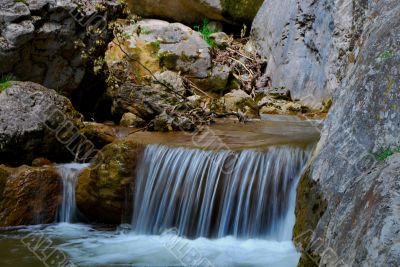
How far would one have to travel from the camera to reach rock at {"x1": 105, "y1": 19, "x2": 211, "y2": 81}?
11180mm

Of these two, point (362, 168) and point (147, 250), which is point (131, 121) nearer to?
point (147, 250)

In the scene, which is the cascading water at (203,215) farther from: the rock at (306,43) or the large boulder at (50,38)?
the rock at (306,43)

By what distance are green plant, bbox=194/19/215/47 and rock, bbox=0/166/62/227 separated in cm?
648

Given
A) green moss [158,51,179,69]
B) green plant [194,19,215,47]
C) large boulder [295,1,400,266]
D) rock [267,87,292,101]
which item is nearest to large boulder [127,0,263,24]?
green plant [194,19,215,47]

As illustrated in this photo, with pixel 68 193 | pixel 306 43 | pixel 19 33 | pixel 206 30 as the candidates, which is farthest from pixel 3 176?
pixel 206 30

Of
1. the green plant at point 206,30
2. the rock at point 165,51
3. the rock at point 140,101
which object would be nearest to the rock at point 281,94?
the rock at point 165,51

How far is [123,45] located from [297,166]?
6.91m

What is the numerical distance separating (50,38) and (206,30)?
5185 mm

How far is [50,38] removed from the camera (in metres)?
8.35

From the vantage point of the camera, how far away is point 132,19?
919 cm

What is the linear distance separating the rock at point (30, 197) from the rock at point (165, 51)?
4427 millimetres

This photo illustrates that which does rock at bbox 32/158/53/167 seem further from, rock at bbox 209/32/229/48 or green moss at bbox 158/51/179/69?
rock at bbox 209/32/229/48

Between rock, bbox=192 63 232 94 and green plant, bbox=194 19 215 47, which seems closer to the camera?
rock, bbox=192 63 232 94

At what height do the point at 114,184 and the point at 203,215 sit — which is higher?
the point at 114,184
